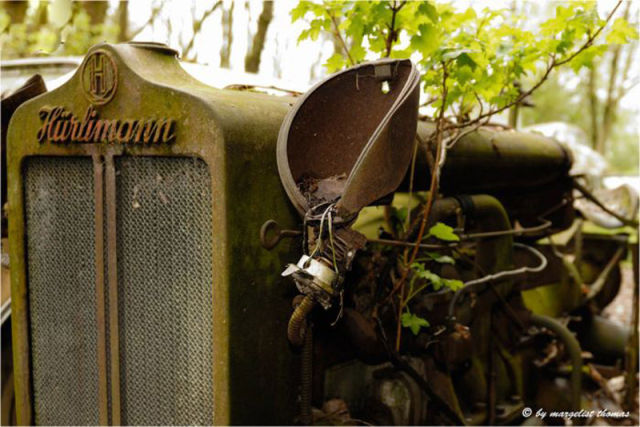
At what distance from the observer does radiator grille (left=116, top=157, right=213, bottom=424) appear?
169 cm

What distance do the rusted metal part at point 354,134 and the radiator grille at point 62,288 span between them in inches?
29.0

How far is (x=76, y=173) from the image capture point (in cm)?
196

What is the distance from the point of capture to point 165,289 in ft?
5.86

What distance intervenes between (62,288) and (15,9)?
28.4 ft

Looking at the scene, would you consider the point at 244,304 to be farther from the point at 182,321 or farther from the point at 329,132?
the point at 329,132

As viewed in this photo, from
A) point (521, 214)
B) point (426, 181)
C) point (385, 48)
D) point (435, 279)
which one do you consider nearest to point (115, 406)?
point (435, 279)

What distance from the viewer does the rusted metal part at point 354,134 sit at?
1459 millimetres

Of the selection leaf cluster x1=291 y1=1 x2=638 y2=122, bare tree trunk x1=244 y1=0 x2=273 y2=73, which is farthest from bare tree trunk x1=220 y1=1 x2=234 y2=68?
leaf cluster x1=291 y1=1 x2=638 y2=122

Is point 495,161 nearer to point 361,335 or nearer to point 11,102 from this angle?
point 361,335

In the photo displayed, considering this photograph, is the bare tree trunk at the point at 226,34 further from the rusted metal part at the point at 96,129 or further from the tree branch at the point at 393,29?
the rusted metal part at the point at 96,129
